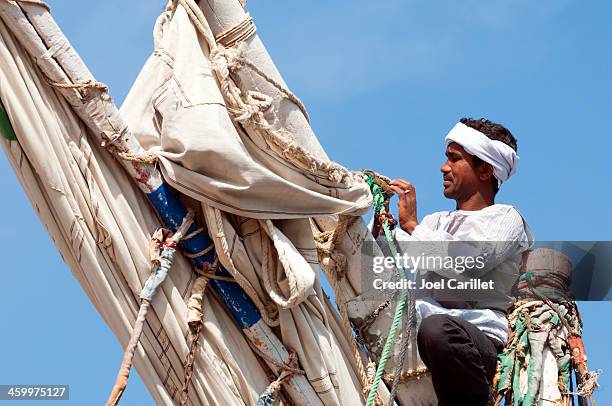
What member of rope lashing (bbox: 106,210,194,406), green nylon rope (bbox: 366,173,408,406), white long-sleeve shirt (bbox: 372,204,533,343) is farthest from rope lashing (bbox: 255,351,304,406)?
white long-sleeve shirt (bbox: 372,204,533,343)

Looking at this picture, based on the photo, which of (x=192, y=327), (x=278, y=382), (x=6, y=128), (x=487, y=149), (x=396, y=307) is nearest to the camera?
(x=6, y=128)

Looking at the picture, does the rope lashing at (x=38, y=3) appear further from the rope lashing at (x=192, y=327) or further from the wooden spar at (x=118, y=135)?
the rope lashing at (x=192, y=327)

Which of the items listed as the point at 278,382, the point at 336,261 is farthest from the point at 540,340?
the point at 278,382

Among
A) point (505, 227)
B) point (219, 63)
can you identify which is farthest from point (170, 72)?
point (505, 227)

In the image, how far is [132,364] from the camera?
7203 mm

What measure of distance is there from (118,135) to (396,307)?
170 centimetres

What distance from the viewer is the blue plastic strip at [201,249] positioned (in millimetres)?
7422

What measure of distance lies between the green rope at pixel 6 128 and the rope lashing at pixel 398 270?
6.24 feet

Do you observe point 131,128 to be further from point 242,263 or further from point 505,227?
point 505,227

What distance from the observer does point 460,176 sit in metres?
8.55

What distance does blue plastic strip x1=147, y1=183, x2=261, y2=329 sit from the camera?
7.42 metres

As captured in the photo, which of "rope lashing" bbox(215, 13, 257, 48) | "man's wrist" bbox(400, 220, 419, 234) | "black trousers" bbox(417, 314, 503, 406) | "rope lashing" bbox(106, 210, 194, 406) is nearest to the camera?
"rope lashing" bbox(106, 210, 194, 406)

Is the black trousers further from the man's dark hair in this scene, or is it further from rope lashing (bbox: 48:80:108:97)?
rope lashing (bbox: 48:80:108:97)

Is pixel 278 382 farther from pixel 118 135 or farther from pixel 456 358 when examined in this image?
pixel 118 135
